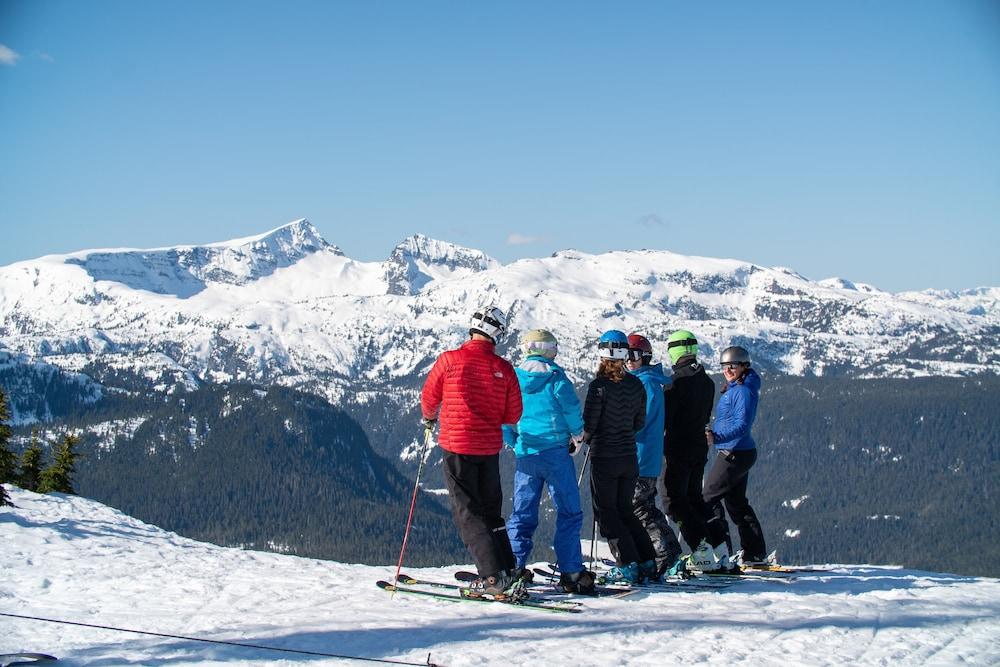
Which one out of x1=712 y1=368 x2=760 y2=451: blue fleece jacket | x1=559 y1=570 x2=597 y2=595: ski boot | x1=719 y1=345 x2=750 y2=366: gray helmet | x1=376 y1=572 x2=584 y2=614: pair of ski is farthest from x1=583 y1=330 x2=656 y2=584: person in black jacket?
x1=719 y1=345 x2=750 y2=366: gray helmet

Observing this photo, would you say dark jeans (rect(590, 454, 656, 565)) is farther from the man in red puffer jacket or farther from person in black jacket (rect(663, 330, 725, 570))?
the man in red puffer jacket

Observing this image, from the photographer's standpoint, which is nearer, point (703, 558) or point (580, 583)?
point (580, 583)

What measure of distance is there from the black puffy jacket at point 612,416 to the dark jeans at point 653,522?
0.96 m

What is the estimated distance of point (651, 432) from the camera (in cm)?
1184

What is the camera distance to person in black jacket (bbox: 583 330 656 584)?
10.9 meters

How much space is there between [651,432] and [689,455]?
745 millimetres

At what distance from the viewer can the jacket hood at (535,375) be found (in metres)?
A: 10.5

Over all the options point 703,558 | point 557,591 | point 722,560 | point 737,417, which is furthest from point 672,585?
point 737,417

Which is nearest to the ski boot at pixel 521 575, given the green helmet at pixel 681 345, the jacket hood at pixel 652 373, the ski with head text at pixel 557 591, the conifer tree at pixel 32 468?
the ski with head text at pixel 557 591

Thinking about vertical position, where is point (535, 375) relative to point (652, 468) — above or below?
above

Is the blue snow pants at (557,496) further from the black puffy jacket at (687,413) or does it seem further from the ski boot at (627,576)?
the black puffy jacket at (687,413)

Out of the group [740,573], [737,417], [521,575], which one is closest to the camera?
[521,575]

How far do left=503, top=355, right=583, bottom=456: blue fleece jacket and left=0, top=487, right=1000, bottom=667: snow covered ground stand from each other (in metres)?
1.99

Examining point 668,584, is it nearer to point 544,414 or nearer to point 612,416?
point 612,416
